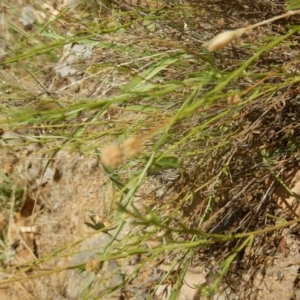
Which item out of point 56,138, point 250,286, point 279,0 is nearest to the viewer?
point 56,138

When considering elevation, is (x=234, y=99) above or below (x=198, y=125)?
above

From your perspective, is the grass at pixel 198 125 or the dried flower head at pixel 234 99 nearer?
the dried flower head at pixel 234 99

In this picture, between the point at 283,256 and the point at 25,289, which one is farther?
the point at 25,289

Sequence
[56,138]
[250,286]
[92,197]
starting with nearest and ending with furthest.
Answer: [56,138], [250,286], [92,197]

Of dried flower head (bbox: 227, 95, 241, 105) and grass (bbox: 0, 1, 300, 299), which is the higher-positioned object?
dried flower head (bbox: 227, 95, 241, 105)

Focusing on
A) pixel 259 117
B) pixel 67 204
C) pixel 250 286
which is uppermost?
pixel 259 117

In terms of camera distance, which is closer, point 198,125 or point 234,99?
point 234,99

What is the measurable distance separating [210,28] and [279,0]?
186mm

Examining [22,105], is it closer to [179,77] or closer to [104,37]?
Answer: [104,37]

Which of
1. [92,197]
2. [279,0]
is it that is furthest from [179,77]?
[92,197]

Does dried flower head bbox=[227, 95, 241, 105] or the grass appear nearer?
dried flower head bbox=[227, 95, 241, 105]

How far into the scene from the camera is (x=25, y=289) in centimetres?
225

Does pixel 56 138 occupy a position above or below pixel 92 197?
above

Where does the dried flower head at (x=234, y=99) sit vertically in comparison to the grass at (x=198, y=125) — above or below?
above
